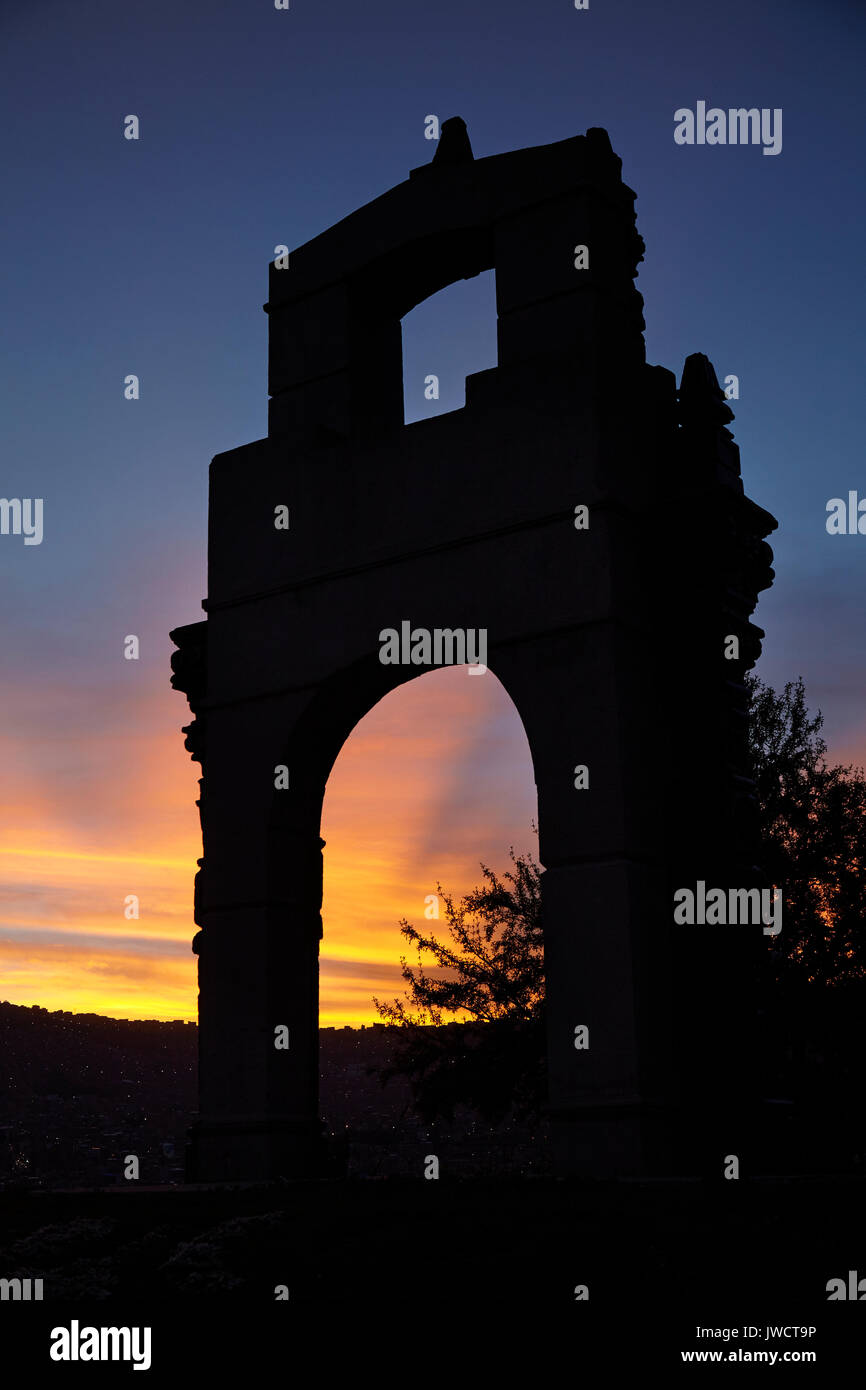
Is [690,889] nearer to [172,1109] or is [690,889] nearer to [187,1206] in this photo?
[187,1206]

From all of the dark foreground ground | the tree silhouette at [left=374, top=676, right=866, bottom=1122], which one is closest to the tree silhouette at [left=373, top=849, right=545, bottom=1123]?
the tree silhouette at [left=374, top=676, right=866, bottom=1122]

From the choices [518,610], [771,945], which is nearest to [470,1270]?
[518,610]

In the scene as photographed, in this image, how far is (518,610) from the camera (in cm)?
1317

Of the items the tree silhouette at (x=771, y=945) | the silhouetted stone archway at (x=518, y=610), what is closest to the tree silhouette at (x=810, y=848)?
the tree silhouette at (x=771, y=945)

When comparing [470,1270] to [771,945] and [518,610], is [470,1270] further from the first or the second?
[771,945]

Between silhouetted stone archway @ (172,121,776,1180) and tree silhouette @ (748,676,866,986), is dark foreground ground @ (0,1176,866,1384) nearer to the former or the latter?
silhouetted stone archway @ (172,121,776,1180)

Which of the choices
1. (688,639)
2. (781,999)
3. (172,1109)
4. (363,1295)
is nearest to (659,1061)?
(688,639)

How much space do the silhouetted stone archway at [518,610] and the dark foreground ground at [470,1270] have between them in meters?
2.36

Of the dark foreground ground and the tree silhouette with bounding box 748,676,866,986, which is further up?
the tree silhouette with bounding box 748,676,866,986

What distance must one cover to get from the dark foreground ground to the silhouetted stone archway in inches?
92.9

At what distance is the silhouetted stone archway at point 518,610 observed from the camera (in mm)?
12398

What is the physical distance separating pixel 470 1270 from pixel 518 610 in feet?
20.1

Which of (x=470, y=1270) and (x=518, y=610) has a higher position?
(x=518, y=610)

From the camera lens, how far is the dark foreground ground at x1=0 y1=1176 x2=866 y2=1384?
308 inches
